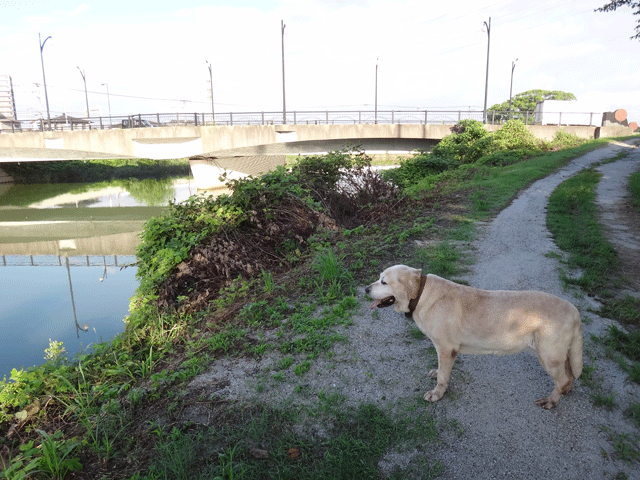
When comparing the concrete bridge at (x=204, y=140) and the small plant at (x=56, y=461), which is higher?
the concrete bridge at (x=204, y=140)

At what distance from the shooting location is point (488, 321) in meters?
3.66

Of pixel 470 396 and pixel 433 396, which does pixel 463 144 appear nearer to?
pixel 470 396

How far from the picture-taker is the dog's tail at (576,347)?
11.6 feet

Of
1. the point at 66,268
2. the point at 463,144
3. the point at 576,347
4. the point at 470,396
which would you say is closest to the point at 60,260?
the point at 66,268

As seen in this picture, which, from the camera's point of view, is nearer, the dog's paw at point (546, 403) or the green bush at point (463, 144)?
the dog's paw at point (546, 403)

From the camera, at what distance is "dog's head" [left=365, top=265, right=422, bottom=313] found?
3.82 meters

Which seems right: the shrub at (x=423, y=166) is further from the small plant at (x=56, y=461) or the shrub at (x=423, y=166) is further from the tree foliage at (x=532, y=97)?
the tree foliage at (x=532, y=97)

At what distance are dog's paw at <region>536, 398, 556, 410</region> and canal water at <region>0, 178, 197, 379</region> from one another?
223 inches

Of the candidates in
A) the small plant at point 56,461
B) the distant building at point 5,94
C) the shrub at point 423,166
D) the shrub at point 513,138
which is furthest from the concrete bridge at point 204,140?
the distant building at point 5,94

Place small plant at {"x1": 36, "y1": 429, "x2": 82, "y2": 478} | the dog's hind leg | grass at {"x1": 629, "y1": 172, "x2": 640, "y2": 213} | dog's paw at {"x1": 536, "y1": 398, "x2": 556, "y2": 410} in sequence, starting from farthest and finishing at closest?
grass at {"x1": 629, "y1": 172, "x2": 640, "y2": 213} < dog's paw at {"x1": 536, "y1": 398, "x2": 556, "y2": 410} < the dog's hind leg < small plant at {"x1": 36, "y1": 429, "x2": 82, "y2": 478}

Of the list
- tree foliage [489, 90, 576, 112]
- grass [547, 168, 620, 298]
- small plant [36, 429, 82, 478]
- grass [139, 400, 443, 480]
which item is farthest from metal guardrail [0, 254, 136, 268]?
tree foliage [489, 90, 576, 112]

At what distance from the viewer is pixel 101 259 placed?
15.7 m

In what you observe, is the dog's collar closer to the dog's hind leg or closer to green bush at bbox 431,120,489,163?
the dog's hind leg

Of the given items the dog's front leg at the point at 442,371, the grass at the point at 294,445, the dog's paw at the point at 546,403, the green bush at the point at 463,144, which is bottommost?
the grass at the point at 294,445
